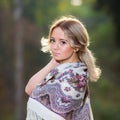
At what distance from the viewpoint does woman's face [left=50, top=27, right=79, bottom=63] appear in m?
4.62

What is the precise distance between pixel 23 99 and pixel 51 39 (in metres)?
21.9

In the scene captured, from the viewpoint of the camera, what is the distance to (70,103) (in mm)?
4516

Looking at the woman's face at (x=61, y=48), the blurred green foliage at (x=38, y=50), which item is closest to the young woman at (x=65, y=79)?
the woman's face at (x=61, y=48)

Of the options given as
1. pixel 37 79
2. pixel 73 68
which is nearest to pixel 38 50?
pixel 37 79

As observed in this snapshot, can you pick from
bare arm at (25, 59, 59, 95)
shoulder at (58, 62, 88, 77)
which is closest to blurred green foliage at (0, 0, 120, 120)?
bare arm at (25, 59, 59, 95)

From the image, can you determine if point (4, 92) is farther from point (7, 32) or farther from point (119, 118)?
point (119, 118)

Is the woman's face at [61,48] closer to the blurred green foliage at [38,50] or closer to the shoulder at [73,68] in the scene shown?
the shoulder at [73,68]

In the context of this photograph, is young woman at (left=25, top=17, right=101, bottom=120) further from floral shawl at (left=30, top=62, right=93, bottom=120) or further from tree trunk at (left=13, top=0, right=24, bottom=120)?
tree trunk at (left=13, top=0, right=24, bottom=120)

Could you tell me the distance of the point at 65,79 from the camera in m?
4.54

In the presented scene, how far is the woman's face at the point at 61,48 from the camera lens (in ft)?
15.2

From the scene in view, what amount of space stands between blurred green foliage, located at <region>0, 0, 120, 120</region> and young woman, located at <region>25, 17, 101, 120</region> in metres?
19.9

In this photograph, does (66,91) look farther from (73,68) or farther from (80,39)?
(80,39)

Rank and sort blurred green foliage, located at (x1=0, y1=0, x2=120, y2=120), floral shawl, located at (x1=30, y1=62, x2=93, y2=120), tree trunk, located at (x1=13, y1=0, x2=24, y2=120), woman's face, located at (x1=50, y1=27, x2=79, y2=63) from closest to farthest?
floral shawl, located at (x1=30, y1=62, x2=93, y2=120), woman's face, located at (x1=50, y1=27, x2=79, y2=63), tree trunk, located at (x1=13, y1=0, x2=24, y2=120), blurred green foliage, located at (x1=0, y1=0, x2=120, y2=120)

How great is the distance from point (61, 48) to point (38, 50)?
81.5 ft
